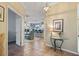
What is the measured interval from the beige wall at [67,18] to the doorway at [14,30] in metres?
0.72

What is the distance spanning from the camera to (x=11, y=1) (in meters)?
2.50

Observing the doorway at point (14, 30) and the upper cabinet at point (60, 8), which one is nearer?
the upper cabinet at point (60, 8)

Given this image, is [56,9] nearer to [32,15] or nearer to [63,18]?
[63,18]

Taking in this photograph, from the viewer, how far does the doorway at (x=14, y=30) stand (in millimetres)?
2637

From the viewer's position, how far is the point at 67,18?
2586 mm

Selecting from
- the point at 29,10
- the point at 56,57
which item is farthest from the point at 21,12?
the point at 56,57

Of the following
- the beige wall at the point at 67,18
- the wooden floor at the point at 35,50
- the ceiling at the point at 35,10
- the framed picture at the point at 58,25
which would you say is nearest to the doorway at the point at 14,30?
the wooden floor at the point at 35,50

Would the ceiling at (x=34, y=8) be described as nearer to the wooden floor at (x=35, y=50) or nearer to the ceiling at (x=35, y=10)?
the ceiling at (x=35, y=10)

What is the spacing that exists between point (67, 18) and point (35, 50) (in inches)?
39.8

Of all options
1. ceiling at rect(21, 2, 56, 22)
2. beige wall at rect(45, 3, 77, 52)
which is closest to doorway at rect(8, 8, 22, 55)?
ceiling at rect(21, 2, 56, 22)

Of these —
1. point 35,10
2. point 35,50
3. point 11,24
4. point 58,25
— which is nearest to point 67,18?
point 58,25

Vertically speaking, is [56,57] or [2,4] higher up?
[2,4]

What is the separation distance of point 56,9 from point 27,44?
106 cm

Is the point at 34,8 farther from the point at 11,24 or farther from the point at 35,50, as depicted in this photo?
the point at 35,50
